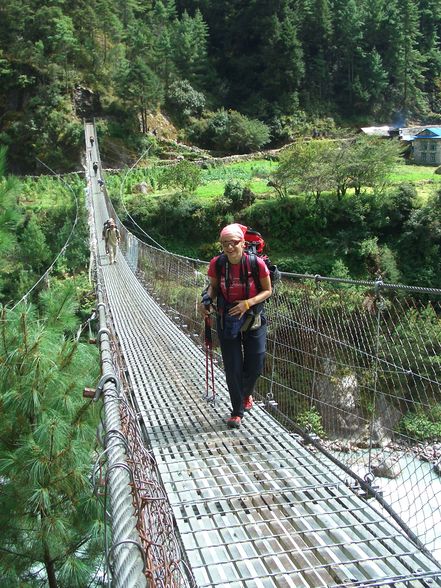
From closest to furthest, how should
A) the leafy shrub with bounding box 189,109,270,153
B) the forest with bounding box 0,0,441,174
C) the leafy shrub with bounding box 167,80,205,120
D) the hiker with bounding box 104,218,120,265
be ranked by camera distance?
the hiker with bounding box 104,218,120,265 → the forest with bounding box 0,0,441,174 → the leafy shrub with bounding box 189,109,270,153 → the leafy shrub with bounding box 167,80,205,120

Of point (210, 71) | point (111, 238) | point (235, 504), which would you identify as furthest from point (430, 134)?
point (235, 504)

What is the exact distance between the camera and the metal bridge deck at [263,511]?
4.09ft

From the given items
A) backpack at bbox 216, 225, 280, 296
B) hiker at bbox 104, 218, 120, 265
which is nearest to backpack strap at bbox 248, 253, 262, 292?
backpack at bbox 216, 225, 280, 296

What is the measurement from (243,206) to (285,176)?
1.32 metres

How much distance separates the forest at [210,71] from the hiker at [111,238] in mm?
11671

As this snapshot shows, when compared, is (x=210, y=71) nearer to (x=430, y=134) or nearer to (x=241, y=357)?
(x=430, y=134)

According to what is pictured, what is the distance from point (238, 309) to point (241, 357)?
0.73 feet

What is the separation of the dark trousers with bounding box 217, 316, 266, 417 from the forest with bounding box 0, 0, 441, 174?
16.9 metres

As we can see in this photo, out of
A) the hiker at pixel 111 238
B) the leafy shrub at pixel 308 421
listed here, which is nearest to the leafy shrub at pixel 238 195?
the hiker at pixel 111 238

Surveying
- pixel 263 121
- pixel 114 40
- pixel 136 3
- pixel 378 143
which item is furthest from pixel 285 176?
pixel 136 3

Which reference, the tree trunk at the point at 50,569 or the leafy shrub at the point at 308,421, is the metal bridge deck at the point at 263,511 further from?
the tree trunk at the point at 50,569

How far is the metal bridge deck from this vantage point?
1.25m

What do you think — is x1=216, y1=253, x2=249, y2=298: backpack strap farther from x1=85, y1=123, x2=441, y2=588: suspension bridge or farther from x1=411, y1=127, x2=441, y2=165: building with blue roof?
x1=411, y1=127, x2=441, y2=165: building with blue roof

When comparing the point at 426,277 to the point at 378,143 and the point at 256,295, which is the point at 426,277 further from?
the point at 256,295
